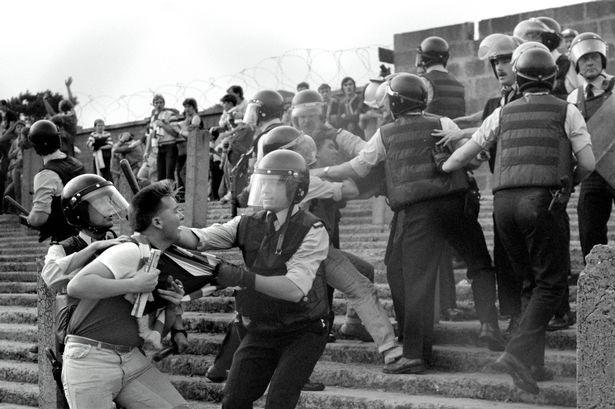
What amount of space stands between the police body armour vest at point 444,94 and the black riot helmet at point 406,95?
4.03ft

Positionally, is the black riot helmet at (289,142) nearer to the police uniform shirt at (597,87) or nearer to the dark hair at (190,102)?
the police uniform shirt at (597,87)

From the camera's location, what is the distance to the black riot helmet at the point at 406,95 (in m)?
7.32

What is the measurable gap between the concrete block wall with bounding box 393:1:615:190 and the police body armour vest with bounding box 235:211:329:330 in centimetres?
997

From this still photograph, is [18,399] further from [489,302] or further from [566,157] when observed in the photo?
[566,157]

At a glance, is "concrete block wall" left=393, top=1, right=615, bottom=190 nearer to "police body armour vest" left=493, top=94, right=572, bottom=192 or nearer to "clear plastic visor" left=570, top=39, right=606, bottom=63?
"clear plastic visor" left=570, top=39, right=606, bottom=63

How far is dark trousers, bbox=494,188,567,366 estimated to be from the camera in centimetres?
636

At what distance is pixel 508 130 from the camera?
21.8ft

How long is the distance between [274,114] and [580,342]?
12.9ft

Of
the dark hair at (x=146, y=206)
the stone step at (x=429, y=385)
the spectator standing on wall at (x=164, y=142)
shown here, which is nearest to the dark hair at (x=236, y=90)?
the spectator standing on wall at (x=164, y=142)

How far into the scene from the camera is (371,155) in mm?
7457

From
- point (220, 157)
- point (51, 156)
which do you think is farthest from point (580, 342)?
point (220, 157)

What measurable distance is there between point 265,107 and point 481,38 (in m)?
8.79

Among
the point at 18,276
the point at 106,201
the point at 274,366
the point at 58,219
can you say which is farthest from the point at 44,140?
the point at 18,276

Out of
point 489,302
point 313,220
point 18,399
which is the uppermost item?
point 313,220
